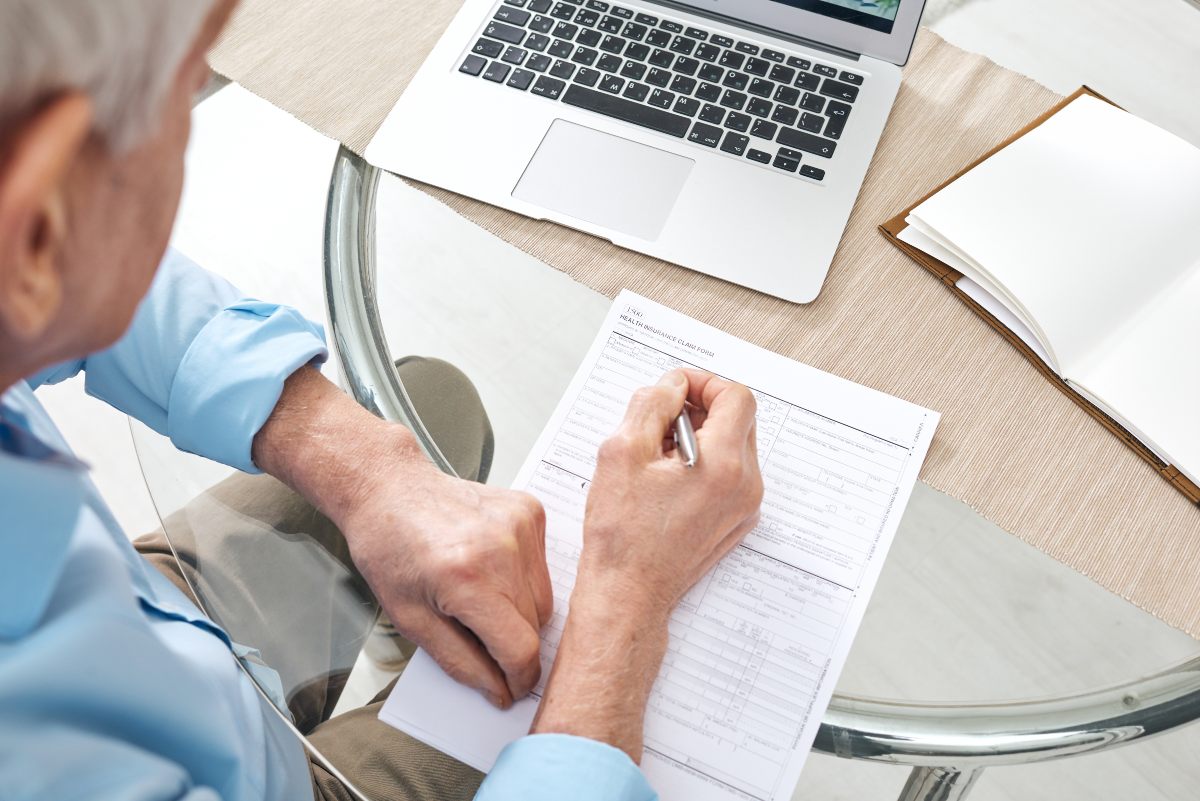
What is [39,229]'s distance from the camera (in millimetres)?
364

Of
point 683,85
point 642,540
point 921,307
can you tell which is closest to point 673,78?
point 683,85

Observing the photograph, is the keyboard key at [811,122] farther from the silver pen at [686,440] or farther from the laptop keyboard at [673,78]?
the silver pen at [686,440]

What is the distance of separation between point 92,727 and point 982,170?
0.76 metres

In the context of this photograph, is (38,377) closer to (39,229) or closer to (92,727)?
(92,727)

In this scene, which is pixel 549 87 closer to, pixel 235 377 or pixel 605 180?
pixel 605 180

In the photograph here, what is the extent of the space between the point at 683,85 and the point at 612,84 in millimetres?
63

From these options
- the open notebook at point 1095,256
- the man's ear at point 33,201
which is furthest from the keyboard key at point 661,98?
the man's ear at point 33,201

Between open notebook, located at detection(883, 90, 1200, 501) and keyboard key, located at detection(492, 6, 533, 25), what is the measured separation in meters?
0.38

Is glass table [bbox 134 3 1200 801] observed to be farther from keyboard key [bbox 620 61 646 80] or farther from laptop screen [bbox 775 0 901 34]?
laptop screen [bbox 775 0 901 34]

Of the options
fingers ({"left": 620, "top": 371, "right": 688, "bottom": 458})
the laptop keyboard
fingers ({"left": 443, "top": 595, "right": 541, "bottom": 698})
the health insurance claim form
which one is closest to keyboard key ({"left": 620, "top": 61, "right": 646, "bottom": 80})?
the laptop keyboard

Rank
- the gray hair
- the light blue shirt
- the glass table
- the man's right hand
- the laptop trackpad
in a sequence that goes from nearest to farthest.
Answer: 1. the gray hair
2. the light blue shirt
3. the man's right hand
4. the glass table
5. the laptop trackpad

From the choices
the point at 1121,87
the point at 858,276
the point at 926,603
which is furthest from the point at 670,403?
the point at 1121,87

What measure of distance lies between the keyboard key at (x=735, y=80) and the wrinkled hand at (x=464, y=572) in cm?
42

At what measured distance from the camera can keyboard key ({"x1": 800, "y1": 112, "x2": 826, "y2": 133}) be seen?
0.84m
